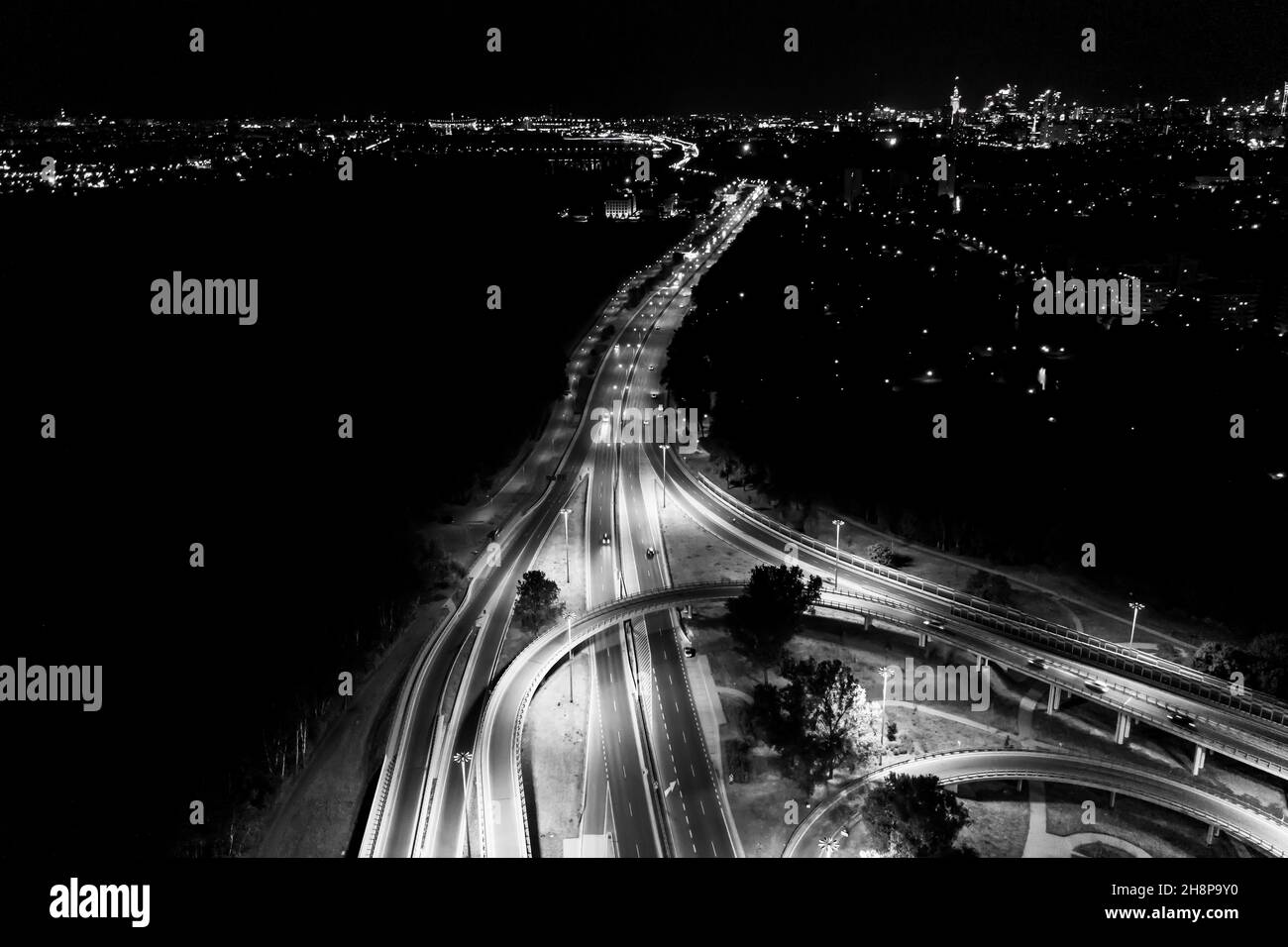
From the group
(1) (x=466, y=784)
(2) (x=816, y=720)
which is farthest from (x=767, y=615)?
(1) (x=466, y=784)

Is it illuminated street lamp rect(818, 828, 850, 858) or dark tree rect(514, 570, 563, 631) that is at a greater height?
dark tree rect(514, 570, 563, 631)

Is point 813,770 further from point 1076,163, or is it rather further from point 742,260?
point 1076,163

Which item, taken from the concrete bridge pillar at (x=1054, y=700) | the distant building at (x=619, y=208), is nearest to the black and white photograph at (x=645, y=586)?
the concrete bridge pillar at (x=1054, y=700)

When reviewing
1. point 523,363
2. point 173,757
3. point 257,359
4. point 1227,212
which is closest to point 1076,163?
point 1227,212

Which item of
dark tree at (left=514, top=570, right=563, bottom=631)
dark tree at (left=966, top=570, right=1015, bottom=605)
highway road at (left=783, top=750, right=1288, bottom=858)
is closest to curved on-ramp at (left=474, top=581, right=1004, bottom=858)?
dark tree at (left=514, top=570, right=563, bottom=631)

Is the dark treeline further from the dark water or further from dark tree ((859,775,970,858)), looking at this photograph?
dark tree ((859,775,970,858))
